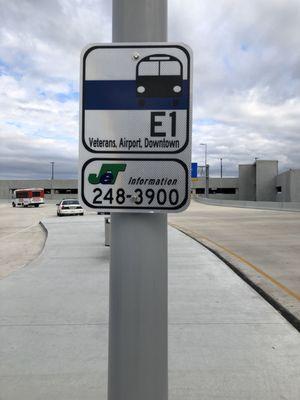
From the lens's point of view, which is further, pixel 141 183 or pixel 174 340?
pixel 174 340

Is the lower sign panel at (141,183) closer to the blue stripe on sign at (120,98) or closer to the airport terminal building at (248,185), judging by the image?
the blue stripe on sign at (120,98)

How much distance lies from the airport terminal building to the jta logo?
200 feet

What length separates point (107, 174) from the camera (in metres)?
2.10

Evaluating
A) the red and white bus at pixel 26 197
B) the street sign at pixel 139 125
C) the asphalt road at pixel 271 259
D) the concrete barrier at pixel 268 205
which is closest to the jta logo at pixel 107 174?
the street sign at pixel 139 125

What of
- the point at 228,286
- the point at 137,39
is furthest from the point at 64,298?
the point at 137,39

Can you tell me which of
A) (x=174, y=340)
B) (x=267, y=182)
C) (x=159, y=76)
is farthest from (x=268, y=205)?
(x=159, y=76)

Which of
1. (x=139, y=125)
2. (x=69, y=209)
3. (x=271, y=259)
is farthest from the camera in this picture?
(x=69, y=209)

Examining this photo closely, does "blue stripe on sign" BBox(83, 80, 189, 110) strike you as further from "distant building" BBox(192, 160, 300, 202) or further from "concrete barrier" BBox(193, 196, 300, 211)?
"distant building" BBox(192, 160, 300, 202)

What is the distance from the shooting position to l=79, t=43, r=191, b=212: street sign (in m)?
2.06

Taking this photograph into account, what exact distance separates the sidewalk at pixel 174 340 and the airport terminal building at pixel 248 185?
5599 centimetres

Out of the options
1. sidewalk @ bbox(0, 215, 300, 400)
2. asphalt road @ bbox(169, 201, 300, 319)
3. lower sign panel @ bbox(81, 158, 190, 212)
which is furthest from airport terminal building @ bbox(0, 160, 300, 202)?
lower sign panel @ bbox(81, 158, 190, 212)

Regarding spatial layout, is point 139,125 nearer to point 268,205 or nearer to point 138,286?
point 138,286

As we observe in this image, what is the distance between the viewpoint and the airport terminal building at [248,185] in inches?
2460

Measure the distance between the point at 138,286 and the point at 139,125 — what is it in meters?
0.75
